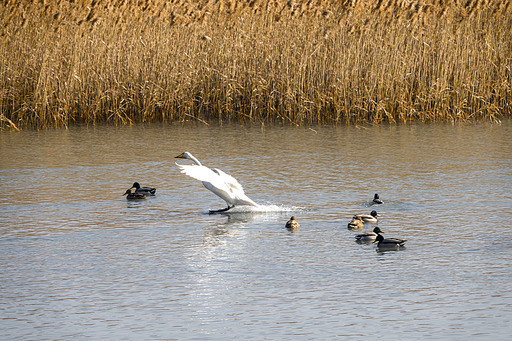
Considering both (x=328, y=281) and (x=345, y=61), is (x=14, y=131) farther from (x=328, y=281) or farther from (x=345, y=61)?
(x=328, y=281)

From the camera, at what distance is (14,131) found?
1485 centimetres

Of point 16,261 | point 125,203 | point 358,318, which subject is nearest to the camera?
point 358,318

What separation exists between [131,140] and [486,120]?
6.35 meters

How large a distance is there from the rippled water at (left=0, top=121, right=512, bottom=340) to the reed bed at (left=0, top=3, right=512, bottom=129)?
225 cm

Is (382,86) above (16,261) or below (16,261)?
above

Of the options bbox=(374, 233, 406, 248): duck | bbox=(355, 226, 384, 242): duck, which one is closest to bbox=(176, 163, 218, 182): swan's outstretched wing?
bbox=(355, 226, 384, 242): duck

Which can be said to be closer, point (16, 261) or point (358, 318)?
point (358, 318)

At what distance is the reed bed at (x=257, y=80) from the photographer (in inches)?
602

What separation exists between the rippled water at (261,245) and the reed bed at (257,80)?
225cm

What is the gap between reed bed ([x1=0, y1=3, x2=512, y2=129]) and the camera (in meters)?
15.3

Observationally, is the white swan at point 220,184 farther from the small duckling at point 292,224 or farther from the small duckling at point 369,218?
the small duckling at point 369,218

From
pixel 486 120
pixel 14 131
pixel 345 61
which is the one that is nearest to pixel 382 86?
pixel 345 61

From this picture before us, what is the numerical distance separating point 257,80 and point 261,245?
27.8ft

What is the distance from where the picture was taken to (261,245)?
729 cm
